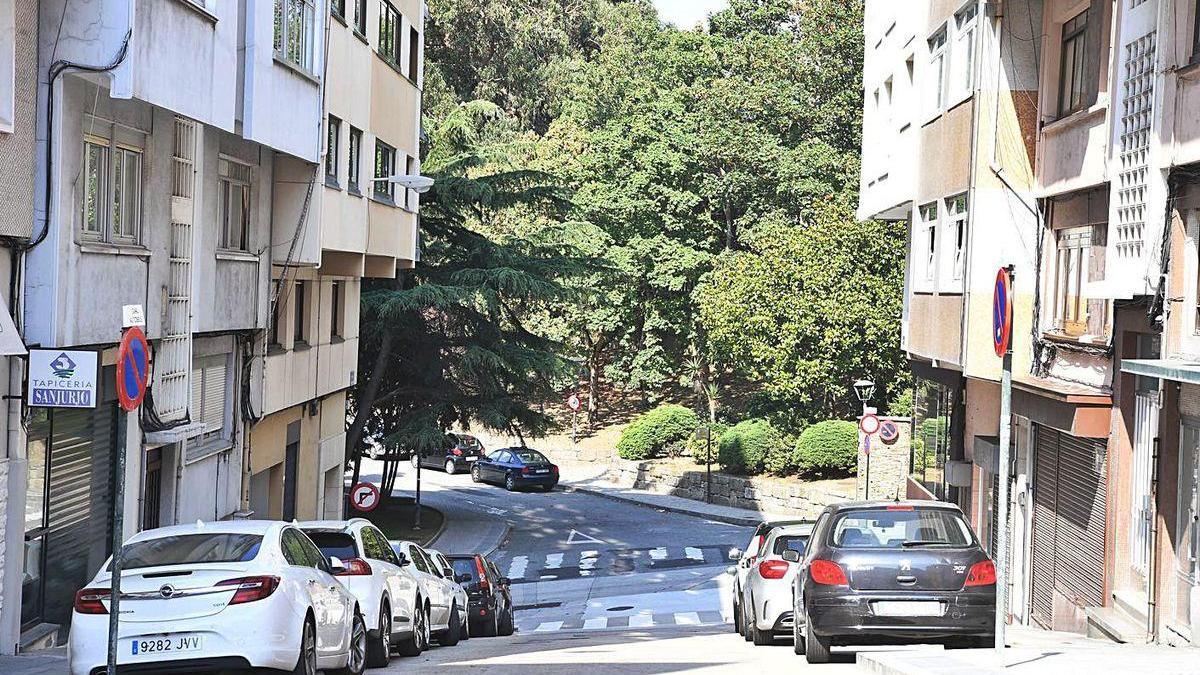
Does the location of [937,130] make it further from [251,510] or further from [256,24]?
[251,510]

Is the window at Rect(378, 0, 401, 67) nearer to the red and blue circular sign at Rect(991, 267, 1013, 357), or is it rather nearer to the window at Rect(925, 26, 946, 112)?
the window at Rect(925, 26, 946, 112)

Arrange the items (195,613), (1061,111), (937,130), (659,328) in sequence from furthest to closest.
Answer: (659,328) < (937,130) < (1061,111) < (195,613)

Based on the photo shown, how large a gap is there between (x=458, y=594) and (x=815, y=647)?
8082 mm

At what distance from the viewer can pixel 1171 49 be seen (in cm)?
1535

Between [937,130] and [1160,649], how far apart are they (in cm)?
1269

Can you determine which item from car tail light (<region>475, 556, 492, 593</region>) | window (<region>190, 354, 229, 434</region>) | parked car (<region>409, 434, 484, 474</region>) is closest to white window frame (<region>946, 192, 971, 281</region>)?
car tail light (<region>475, 556, 492, 593</region>)

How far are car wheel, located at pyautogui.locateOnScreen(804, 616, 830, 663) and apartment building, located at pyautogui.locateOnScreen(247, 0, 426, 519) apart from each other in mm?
12126

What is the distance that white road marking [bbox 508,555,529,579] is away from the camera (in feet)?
120

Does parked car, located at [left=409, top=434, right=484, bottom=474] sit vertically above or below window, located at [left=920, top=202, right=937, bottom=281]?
below

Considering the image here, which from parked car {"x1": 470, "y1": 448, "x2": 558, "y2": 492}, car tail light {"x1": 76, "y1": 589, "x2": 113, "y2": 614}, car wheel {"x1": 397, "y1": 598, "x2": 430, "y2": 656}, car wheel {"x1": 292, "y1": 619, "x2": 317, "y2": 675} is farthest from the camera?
parked car {"x1": 470, "y1": 448, "x2": 558, "y2": 492}

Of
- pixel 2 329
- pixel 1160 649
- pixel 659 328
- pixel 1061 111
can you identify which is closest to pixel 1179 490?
pixel 1160 649

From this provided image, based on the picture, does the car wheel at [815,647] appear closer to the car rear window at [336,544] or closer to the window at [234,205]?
the car rear window at [336,544]

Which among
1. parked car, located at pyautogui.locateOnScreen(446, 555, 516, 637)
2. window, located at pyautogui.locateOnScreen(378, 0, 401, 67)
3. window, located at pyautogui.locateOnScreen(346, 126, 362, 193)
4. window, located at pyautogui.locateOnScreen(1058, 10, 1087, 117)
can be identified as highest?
window, located at pyautogui.locateOnScreen(378, 0, 401, 67)

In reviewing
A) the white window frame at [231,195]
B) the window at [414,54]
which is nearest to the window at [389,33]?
the window at [414,54]
